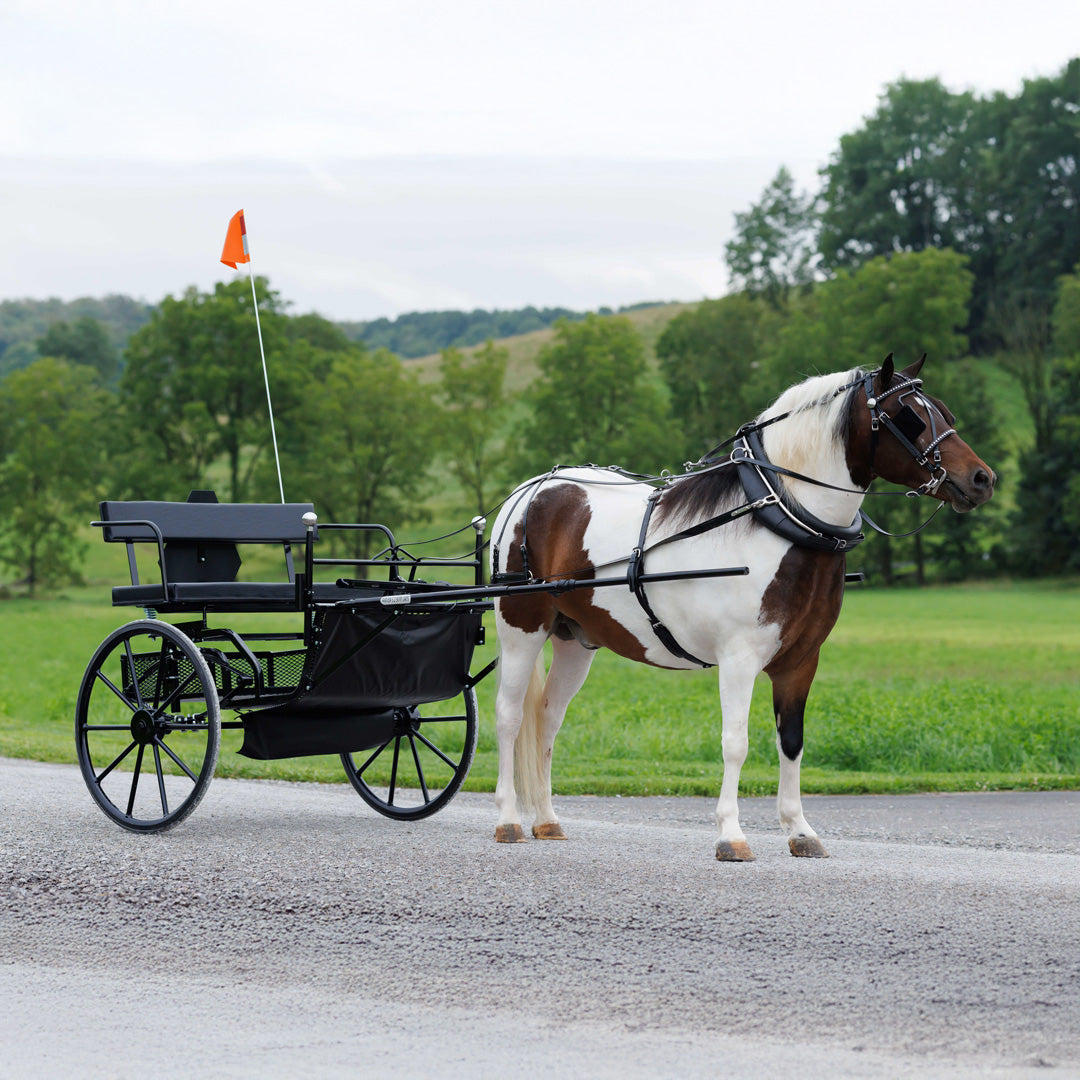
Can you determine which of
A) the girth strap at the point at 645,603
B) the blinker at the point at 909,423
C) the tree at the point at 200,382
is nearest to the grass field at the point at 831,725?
the girth strap at the point at 645,603

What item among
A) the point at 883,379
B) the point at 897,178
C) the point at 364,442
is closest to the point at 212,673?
the point at 883,379

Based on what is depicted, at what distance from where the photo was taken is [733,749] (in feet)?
22.5

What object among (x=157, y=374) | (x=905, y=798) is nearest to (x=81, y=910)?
(x=905, y=798)

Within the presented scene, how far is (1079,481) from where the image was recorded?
181ft

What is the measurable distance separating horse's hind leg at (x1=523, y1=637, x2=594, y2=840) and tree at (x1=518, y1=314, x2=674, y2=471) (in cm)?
5316

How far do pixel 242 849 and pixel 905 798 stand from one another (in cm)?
637

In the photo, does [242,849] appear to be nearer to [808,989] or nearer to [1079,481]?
[808,989]

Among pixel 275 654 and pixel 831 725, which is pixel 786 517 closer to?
pixel 275 654

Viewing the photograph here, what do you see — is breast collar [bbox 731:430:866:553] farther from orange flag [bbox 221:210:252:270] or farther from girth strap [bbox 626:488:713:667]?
orange flag [bbox 221:210:252:270]

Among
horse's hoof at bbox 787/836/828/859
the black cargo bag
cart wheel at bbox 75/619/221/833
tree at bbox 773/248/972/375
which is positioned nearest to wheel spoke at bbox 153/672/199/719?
cart wheel at bbox 75/619/221/833

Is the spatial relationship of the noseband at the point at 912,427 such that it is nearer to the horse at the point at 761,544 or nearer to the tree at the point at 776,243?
the horse at the point at 761,544

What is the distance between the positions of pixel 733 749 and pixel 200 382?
56280mm

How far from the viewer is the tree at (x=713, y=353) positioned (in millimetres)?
79062

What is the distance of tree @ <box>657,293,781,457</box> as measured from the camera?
79.1 meters
